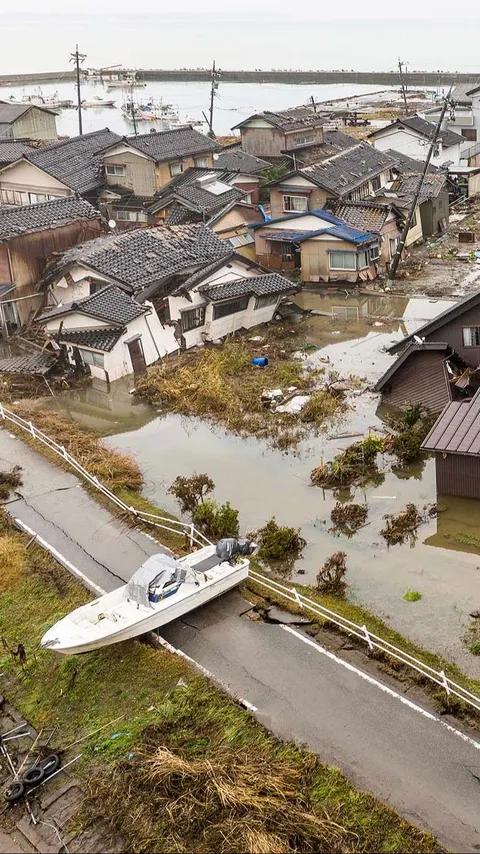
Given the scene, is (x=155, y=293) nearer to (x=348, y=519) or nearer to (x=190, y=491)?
(x=190, y=491)

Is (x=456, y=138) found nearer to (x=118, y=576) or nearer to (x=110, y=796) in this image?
(x=118, y=576)

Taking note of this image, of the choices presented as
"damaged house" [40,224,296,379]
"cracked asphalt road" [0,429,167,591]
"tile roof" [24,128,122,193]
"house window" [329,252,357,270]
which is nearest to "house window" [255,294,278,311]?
"damaged house" [40,224,296,379]

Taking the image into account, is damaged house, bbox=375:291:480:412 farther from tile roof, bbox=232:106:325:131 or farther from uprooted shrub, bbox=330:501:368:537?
tile roof, bbox=232:106:325:131

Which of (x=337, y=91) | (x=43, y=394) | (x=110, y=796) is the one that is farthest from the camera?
(x=337, y=91)

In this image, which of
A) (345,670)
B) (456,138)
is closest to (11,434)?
(345,670)

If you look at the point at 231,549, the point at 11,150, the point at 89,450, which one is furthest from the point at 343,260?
the point at 11,150

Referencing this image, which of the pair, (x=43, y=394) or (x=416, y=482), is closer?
(x=416, y=482)
